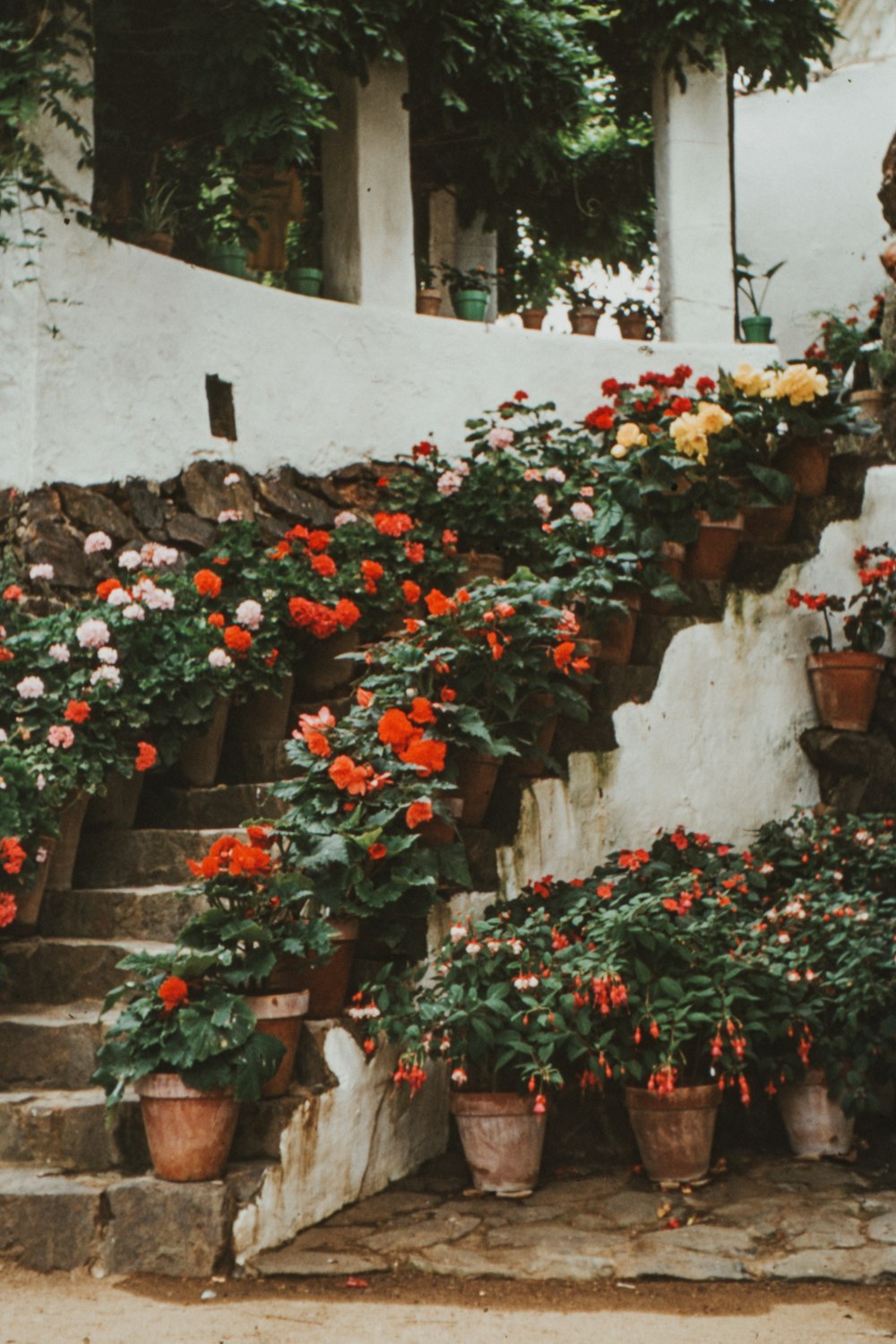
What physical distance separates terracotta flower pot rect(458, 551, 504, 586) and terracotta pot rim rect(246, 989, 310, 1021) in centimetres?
267

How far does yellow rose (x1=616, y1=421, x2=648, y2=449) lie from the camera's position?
5898 mm

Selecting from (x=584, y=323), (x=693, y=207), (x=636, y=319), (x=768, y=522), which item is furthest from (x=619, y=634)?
(x=693, y=207)

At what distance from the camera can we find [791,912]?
4.25 metres

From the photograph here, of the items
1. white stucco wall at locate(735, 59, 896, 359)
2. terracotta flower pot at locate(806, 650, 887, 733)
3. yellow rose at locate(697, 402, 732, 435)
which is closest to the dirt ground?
terracotta flower pot at locate(806, 650, 887, 733)

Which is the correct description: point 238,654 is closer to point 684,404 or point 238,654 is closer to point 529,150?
point 684,404

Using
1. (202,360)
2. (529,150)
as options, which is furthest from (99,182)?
(529,150)

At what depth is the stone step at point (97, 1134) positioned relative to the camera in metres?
3.61

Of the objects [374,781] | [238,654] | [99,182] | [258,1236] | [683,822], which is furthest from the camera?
[99,182]

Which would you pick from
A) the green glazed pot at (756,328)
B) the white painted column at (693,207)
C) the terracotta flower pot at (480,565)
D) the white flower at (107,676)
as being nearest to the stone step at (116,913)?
the white flower at (107,676)

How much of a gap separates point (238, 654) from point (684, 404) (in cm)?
235

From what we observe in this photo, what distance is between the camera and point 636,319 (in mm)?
8016

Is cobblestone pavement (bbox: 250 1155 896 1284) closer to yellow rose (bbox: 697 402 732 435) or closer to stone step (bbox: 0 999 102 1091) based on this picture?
stone step (bbox: 0 999 102 1091)

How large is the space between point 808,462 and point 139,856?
3250mm

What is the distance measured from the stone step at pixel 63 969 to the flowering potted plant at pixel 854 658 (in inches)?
115
